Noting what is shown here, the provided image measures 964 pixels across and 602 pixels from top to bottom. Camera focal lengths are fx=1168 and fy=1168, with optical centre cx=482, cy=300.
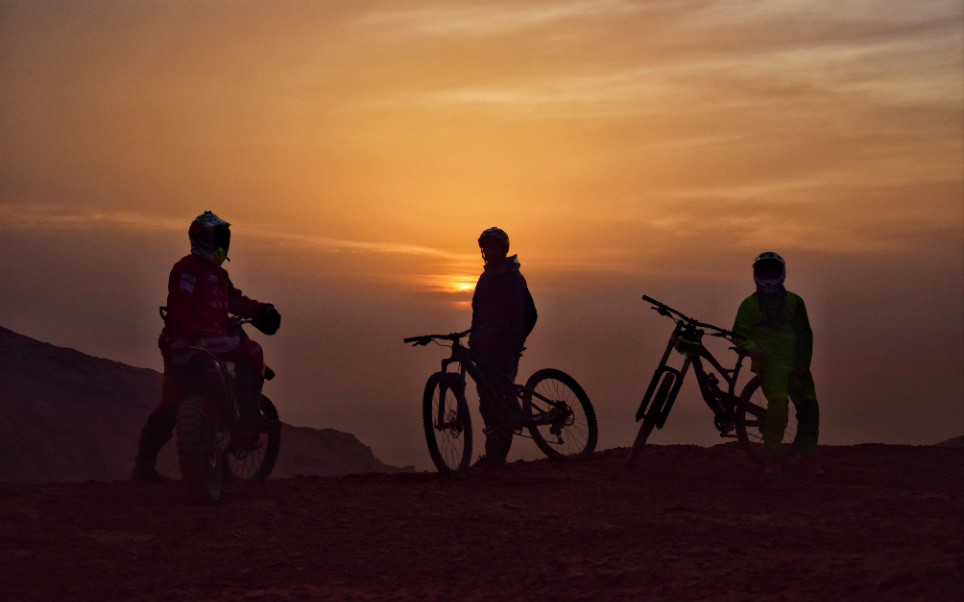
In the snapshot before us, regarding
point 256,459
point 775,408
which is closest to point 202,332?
point 256,459

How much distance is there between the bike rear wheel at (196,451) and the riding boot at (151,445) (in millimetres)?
825

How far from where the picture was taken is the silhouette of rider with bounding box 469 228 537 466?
1297 cm

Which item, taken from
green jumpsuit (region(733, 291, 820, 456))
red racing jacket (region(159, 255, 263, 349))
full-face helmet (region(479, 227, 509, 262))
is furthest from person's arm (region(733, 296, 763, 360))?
red racing jacket (region(159, 255, 263, 349))

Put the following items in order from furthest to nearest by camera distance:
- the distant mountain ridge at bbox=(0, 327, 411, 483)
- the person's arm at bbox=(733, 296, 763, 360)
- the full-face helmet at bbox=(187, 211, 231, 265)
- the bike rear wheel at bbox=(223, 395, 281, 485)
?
the distant mountain ridge at bbox=(0, 327, 411, 483)
the person's arm at bbox=(733, 296, 763, 360)
the bike rear wheel at bbox=(223, 395, 281, 485)
the full-face helmet at bbox=(187, 211, 231, 265)

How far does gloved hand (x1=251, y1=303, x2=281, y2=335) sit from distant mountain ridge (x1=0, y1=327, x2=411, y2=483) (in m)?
9.27

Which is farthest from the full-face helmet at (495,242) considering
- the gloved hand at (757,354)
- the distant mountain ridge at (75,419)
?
the distant mountain ridge at (75,419)

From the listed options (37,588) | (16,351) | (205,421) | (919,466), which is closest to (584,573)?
(37,588)

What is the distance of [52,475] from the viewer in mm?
20047

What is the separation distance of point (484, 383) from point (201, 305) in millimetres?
3081

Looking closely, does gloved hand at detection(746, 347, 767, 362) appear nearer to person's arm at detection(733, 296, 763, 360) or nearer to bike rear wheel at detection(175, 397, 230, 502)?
person's arm at detection(733, 296, 763, 360)

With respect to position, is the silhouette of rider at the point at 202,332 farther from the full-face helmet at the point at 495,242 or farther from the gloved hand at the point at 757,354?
the gloved hand at the point at 757,354

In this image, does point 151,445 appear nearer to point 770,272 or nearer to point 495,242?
point 495,242

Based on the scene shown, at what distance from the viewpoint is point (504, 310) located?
514 inches

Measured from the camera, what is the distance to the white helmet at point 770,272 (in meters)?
12.3
